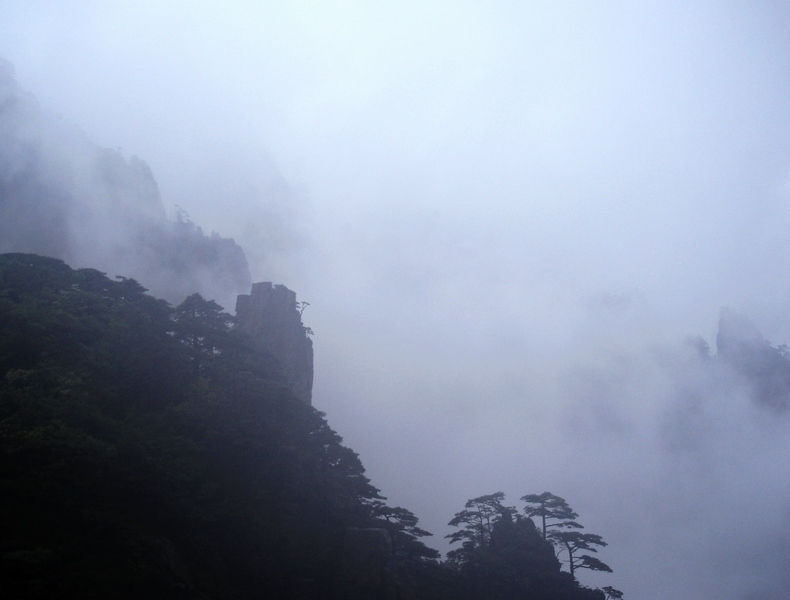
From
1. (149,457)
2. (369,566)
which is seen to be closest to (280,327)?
(369,566)

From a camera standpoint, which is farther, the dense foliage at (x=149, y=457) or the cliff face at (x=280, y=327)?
the cliff face at (x=280, y=327)

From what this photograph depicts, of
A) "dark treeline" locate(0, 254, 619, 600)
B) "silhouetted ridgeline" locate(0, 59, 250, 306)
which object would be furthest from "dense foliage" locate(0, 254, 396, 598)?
"silhouetted ridgeline" locate(0, 59, 250, 306)

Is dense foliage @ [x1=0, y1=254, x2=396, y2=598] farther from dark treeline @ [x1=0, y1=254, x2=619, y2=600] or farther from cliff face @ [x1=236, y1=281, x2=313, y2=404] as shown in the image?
cliff face @ [x1=236, y1=281, x2=313, y2=404]

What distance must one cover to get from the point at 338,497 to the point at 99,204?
219 ft

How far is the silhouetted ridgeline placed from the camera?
69.2 m

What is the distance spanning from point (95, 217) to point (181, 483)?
65435 mm

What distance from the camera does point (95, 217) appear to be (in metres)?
77.3

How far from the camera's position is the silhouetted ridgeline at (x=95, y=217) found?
227ft

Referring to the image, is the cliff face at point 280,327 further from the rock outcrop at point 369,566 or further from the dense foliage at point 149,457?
the rock outcrop at point 369,566

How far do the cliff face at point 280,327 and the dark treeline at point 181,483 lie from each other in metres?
13.0

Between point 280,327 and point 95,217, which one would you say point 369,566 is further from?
point 95,217

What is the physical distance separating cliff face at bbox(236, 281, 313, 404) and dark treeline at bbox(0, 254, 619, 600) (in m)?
13.0

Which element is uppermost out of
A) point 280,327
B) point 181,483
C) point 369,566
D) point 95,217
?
point 95,217

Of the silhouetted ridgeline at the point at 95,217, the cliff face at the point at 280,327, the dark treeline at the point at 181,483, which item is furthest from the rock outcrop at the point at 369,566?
the silhouetted ridgeline at the point at 95,217
